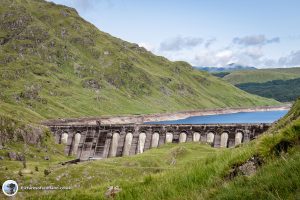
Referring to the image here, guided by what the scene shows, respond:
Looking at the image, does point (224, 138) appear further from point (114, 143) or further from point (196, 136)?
point (114, 143)

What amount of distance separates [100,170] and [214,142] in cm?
5809

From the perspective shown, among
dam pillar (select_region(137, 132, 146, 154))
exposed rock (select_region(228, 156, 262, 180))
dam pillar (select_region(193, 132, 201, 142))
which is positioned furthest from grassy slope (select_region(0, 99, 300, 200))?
dam pillar (select_region(137, 132, 146, 154))

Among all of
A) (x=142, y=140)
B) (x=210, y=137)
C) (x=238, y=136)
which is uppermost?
(x=238, y=136)

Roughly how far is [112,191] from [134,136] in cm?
11483

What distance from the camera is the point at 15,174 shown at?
5653 centimetres

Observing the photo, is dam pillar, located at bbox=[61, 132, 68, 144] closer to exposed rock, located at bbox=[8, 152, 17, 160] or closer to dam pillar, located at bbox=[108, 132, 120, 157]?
dam pillar, located at bbox=[108, 132, 120, 157]

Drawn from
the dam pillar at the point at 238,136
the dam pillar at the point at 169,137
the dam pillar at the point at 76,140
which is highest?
the dam pillar at the point at 238,136

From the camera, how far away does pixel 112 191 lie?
11.8 m

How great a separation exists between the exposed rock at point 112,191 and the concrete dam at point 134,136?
101 m

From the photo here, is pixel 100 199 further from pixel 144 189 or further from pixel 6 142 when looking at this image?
pixel 6 142

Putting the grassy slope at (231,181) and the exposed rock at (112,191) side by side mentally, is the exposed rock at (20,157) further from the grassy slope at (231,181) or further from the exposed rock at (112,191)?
the exposed rock at (112,191)

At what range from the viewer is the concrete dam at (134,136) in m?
115

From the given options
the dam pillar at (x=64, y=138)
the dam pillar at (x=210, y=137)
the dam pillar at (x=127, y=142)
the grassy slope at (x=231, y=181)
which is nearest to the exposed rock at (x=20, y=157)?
the dam pillar at (x=127, y=142)

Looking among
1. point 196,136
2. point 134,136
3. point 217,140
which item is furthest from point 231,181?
point 134,136
